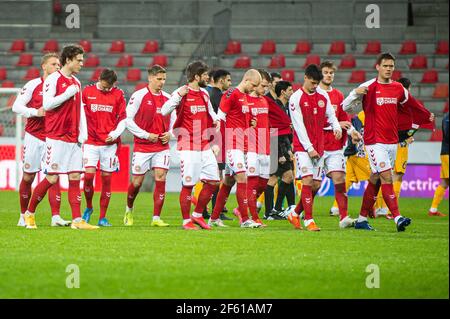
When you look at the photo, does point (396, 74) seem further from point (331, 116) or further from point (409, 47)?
point (331, 116)

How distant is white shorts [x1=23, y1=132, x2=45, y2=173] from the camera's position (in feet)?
43.9

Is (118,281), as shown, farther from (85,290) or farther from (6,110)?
(6,110)

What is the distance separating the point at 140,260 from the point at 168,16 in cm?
2318

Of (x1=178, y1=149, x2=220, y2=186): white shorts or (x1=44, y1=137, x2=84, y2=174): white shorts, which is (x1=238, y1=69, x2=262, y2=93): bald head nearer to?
(x1=178, y1=149, x2=220, y2=186): white shorts

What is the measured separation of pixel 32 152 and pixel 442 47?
1870 cm

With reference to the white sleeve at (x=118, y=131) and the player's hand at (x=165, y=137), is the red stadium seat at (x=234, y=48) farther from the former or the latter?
the player's hand at (x=165, y=137)

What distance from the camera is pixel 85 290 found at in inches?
301

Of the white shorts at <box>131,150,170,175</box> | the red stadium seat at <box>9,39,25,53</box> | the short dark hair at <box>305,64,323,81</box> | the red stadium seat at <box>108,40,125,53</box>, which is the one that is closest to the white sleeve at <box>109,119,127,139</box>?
the white shorts at <box>131,150,170,175</box>

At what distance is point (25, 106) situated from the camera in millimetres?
13164

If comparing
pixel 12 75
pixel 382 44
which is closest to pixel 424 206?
pixel 382 44

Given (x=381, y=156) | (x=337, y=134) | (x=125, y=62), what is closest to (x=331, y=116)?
(x=337, y=134)

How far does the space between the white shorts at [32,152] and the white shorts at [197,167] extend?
2041 mm

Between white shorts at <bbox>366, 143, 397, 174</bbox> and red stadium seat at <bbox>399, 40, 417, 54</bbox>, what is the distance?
16.8 m
